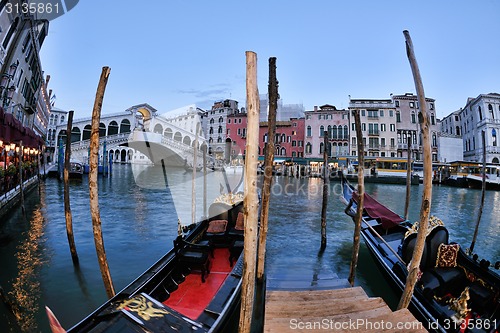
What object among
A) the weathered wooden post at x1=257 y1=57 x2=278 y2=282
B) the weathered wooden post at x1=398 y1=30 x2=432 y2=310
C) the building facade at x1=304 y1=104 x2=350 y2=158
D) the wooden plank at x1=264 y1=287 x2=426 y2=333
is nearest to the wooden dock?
the wooden plank at x1=264 y1=287 x2=426 y2=333

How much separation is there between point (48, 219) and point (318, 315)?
973 centimetres

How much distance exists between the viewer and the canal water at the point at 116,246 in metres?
4.18

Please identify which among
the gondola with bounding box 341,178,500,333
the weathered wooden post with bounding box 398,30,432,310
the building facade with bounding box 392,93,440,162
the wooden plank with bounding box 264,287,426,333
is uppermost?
the building facade with bounding box 392,93,440,162

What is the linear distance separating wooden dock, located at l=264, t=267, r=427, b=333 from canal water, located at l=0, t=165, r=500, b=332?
7.02ft

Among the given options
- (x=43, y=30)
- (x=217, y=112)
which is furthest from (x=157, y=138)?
(x=43, y=30)

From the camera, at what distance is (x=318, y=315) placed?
2.41 metres

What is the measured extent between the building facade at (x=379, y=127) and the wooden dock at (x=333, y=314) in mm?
31840

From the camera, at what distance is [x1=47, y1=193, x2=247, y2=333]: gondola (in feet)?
7.39

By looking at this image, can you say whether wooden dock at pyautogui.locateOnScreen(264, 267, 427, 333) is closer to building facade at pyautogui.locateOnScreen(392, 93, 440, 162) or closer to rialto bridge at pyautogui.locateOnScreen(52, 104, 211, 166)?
rialto bridge at pyautogui.locateOnScreen(52, 104, 211, 166)

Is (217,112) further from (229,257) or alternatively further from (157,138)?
(229,257)

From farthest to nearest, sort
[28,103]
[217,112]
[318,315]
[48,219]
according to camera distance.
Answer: [217,112], [28,103], [48,219], [318,315]

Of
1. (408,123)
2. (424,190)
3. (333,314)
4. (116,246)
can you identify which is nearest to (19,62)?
(116,246)

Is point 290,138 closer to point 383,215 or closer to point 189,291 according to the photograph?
point 383,215

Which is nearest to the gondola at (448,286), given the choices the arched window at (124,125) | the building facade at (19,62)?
the building facade at (19,62)
